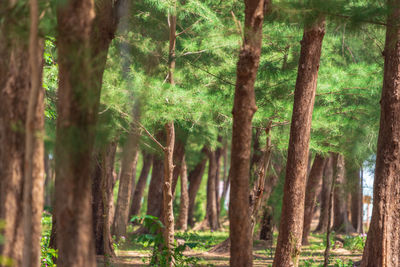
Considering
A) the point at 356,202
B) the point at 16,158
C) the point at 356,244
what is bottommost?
the point at 356,244

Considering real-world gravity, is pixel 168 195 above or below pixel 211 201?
below

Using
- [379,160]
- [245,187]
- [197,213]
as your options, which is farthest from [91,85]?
[197,213]

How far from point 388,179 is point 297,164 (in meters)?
1.47

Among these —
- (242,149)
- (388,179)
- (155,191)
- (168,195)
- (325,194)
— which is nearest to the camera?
(242,149)

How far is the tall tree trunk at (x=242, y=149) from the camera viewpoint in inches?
234

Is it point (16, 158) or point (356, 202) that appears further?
point (356, 202)

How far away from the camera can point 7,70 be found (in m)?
5.01

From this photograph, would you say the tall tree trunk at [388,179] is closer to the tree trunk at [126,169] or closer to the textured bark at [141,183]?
the tree trunk at [126,169]

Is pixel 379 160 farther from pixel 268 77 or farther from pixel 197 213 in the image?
pixel 197 213

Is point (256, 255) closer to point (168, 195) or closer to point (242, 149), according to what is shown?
point (168, 195)

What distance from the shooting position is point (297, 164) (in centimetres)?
865

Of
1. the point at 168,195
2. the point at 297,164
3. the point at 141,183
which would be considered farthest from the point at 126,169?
the point at 141,183

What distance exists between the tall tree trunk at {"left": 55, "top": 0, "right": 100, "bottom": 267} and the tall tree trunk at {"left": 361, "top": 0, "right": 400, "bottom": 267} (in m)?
5.55

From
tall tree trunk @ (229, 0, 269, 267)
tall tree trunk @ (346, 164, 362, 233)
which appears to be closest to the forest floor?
tall tree trunk @ (346, 164, 362, 233)
